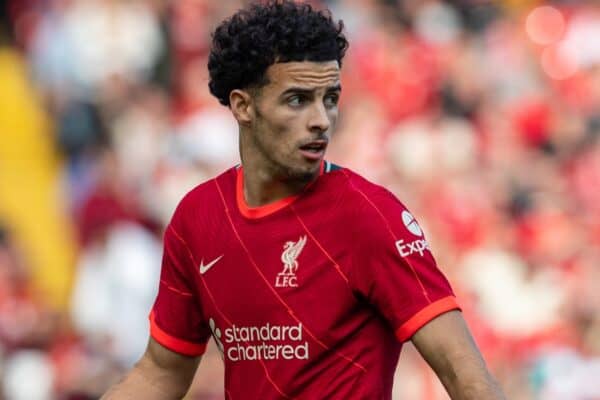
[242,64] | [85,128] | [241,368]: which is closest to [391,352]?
[241,368]

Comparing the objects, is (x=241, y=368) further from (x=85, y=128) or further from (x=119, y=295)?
(x=85, y=128)

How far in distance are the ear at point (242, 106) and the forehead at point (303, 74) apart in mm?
131

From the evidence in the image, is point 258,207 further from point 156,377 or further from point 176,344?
point 156,377

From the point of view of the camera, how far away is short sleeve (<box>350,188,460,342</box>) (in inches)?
168

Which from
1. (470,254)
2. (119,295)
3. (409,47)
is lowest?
(119,295)

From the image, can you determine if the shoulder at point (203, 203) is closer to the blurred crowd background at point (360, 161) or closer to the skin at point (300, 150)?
the skin at point (300, 150)

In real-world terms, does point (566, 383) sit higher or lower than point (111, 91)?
lower

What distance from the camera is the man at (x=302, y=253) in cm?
430

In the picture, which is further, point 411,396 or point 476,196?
point 476,196

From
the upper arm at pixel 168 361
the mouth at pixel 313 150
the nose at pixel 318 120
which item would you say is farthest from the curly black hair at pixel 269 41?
the upper arm at pixel 168 361

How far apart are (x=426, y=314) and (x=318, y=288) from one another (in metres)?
0.37

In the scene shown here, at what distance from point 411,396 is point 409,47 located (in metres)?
3.63

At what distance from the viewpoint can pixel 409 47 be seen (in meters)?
12.0

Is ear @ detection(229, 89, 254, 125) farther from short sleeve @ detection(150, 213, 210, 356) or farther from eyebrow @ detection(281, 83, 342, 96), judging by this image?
short sleeve @ detection(150, 213, 210, 356)
